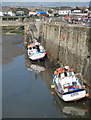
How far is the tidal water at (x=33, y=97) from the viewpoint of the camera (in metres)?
15.0

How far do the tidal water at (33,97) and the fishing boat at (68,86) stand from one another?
0.54 m

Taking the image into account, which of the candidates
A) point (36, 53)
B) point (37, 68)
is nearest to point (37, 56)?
point (36, 53)

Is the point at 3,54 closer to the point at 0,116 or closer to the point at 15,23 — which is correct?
the point at 0,116

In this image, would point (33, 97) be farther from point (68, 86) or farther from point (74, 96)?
point (74, 96)

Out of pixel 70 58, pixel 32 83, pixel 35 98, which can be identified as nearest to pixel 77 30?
pixel 70 58

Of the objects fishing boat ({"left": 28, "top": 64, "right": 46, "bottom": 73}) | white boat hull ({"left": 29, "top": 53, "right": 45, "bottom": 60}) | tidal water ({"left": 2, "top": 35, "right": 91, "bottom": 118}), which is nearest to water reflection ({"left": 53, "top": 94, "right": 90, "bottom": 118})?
tidal water ({"left": 2, "top": 35, "right": 91, "bottom": 118})

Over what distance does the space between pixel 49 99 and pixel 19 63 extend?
11308 millimetres

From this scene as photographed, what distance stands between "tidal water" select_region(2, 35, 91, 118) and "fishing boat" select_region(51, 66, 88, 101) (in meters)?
0.54

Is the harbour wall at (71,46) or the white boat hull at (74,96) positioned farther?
the harbour wall at (71,46)

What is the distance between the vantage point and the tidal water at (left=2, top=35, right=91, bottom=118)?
15000mm

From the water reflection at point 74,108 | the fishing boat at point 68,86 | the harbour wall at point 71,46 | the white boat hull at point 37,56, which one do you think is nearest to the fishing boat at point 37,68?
the white boat hull at point 37,56

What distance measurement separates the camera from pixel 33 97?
17.5 metres

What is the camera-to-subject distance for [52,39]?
30.0 m

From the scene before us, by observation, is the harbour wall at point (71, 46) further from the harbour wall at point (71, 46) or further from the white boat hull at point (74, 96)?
the white boat hull at point (74, 96)
